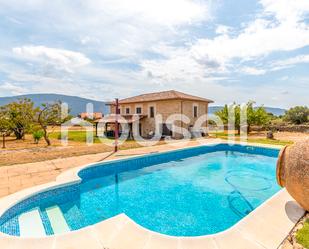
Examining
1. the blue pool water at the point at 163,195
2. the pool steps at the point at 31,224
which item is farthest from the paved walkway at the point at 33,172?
the pool steps at the point at 31,224

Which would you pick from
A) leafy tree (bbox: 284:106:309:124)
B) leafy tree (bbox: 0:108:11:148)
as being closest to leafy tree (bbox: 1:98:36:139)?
leafy tree (bbox: 0:108:11:148)

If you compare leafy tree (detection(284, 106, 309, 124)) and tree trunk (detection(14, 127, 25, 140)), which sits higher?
leafy tree (detection(284, 106, 309, 124))

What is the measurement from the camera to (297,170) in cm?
401

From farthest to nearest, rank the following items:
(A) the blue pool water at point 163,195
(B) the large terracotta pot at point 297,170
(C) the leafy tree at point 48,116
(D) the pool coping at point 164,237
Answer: (C) the leafy tree at point 48,116 < (A) the blue pool water at point 163,195 < (B) the large terracotta pot at point 297,170 < (D) the pool coping at point 164,237

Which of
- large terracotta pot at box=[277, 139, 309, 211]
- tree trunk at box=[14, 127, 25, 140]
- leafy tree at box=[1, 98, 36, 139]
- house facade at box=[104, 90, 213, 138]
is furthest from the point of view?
house facade at box=[104, 90, 213, 138]

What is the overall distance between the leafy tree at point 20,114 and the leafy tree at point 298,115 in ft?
112

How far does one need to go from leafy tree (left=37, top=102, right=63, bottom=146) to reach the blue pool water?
318 inches

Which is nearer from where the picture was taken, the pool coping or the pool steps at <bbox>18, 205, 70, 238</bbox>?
the pool coping

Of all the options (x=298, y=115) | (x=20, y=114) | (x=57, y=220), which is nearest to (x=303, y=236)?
(x=57, y=220)

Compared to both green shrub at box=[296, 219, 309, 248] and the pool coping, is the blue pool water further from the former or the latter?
green shrub at box=[296, 219, 309, 248]

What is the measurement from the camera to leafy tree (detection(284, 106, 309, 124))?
29.2 meters

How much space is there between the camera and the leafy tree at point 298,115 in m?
29.2

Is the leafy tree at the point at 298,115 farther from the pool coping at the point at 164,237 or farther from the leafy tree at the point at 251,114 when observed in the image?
the pool coping at the point at 164,237

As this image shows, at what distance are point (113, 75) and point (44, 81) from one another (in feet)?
28.6
